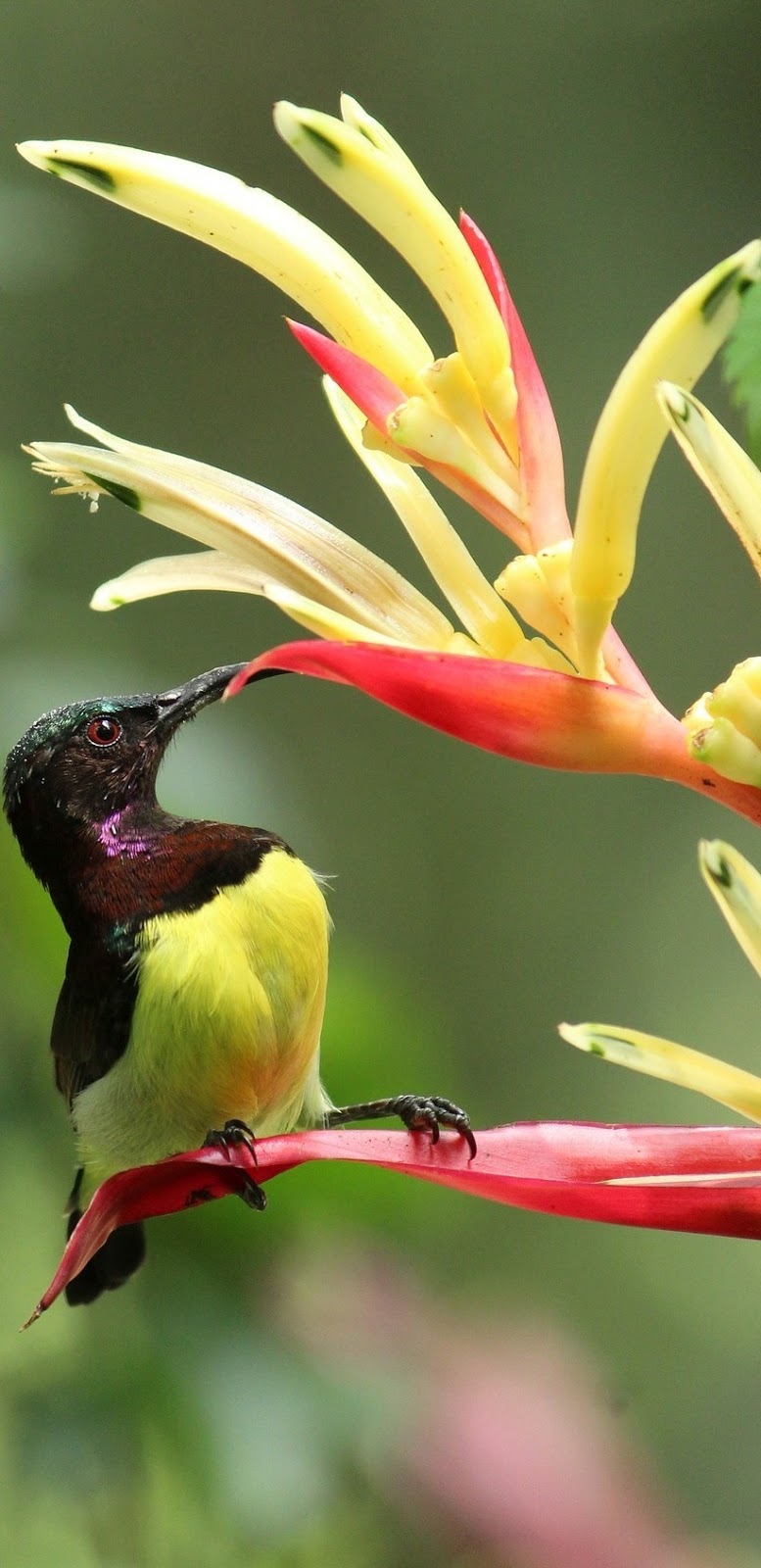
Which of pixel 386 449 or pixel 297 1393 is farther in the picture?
pixel 297 1393

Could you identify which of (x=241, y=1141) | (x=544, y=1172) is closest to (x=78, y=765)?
(x=241, y=1141)

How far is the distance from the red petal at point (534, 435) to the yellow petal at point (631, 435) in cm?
3

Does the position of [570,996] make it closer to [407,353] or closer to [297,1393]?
[297,1393]

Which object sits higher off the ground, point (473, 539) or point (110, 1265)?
point (473, 539)

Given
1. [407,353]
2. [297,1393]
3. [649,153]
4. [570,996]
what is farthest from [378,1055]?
[649,153]

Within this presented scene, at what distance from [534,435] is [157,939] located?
299mm

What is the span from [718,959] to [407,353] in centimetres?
90

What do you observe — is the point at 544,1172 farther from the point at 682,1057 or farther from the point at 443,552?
the point at 443,552

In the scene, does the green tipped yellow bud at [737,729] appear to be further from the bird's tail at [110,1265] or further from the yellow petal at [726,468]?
the bird's tail at [110,1265]

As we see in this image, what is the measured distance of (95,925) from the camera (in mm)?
535

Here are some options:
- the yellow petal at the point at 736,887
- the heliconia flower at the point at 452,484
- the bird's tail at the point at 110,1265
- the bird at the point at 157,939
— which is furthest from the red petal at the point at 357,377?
the bird's tail at the point at 110,1265

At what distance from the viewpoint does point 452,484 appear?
30cm

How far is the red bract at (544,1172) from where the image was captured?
0.30 meters

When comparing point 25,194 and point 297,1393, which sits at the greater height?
point 25,194
